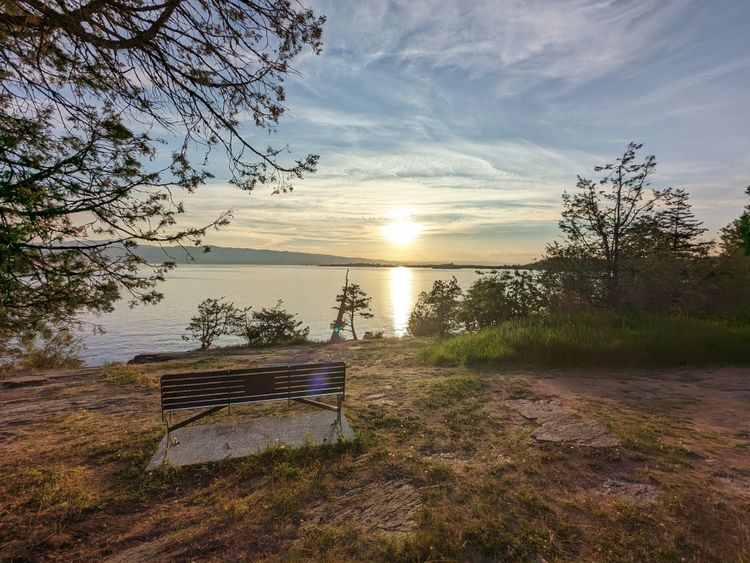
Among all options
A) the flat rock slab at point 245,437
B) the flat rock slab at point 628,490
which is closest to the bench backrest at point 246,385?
the flat rock slab at point 245,437

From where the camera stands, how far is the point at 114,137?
367 cm

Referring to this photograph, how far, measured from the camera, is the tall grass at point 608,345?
28.0ft

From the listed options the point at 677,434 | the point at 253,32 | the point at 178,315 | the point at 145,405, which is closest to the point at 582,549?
the point at 677,434

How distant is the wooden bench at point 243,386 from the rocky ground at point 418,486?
0.71m

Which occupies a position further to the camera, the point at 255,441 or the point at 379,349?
the point at 379,349

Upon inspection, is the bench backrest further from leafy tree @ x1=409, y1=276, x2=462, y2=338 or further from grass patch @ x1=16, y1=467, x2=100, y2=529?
leafy tree @ x1=409, y1=276, x2=462, y2=338

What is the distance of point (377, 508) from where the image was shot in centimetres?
323

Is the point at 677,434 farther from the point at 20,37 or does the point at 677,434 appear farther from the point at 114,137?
the point at 20,37

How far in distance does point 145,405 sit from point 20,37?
19.0 feet

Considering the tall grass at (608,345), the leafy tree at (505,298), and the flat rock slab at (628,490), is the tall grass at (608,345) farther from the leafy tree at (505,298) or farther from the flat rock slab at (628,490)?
the flat rock slab at (628,490)

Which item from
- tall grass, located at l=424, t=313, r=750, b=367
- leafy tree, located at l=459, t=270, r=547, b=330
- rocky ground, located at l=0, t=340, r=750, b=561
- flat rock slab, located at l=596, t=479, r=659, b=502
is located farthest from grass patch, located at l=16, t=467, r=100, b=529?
leafy tree, located at l=459, t=270, r=547, b=330

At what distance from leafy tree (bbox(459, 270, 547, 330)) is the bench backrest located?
9122 mm

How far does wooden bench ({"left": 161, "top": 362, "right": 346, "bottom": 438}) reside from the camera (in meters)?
4.64

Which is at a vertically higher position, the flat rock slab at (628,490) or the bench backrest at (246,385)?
the bench backrest at (246,385)
